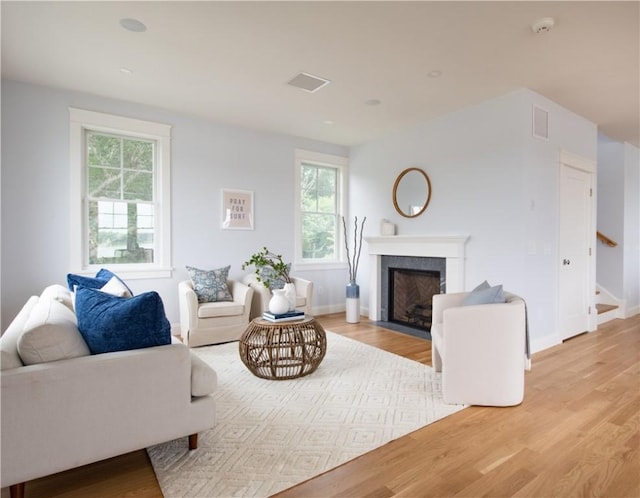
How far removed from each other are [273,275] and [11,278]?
269cm

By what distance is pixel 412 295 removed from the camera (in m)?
5.12

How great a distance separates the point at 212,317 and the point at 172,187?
1713 mm

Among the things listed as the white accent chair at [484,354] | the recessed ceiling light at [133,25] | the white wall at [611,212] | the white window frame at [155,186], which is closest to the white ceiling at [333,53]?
the recessed ceiling light at [133,25]

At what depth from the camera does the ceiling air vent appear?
3.48 metres

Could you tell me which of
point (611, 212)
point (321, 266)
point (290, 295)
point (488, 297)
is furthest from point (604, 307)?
point (290, 295)

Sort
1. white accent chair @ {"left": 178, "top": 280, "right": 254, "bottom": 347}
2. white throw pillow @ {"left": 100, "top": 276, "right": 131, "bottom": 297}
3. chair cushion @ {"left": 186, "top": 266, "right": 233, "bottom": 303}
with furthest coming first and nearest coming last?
chair cushion @ {"left": 186, "top": 266, "right": 233, "bottom": 303} < white accent chair @ {"left": 178, "top": 280, "right": 254, "bottom": 347} < white throw pillow @ {"left": 100, "top": 276, "right": 131, "bottom": 297}

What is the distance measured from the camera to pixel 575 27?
8.57ft

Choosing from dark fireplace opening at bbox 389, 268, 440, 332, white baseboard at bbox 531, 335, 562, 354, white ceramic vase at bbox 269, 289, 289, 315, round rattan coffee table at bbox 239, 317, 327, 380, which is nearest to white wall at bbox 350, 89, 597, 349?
white baseboard at bbox 531, 335, 562, 354

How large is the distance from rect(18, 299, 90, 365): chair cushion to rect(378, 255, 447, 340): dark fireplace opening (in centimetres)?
368

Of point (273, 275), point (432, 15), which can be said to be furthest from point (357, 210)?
point (432, 15)

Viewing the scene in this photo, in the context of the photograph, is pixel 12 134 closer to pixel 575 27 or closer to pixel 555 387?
pixel 575 27

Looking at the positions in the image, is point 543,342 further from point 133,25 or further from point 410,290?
point 133,25

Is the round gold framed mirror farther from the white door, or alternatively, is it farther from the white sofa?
the white sofa

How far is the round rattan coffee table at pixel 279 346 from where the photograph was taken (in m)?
2.97
